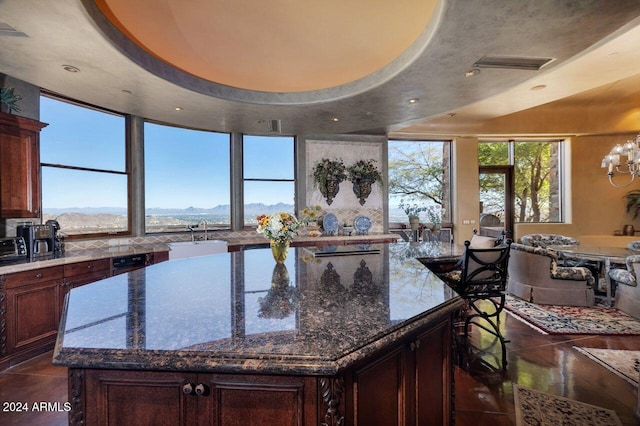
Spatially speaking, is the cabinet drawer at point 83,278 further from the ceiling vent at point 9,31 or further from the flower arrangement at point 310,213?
the flower arrangement at point 310,213

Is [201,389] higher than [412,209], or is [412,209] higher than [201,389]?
[412,209]

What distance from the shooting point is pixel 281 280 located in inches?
71.1

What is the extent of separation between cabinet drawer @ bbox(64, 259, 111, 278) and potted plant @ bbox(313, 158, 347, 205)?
3563 millimetres

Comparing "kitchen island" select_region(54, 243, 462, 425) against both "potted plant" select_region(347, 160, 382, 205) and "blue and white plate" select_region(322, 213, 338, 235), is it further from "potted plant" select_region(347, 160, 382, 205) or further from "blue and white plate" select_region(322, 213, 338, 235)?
"potted plant" select_region(347, 160, 382, 205)

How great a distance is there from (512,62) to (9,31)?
4311 mm

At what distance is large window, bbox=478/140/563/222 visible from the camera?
7.09 m

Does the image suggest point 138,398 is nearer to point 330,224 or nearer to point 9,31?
point 9,31

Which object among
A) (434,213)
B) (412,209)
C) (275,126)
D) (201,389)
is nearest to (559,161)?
(434,213)

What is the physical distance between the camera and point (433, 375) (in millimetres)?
1348

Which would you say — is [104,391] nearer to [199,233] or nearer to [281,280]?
[281,280]

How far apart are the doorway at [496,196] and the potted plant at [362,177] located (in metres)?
3.05

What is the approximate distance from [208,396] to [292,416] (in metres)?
0.27

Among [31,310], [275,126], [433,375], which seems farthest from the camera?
[275,126]

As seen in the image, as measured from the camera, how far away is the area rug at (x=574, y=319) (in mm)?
3230
